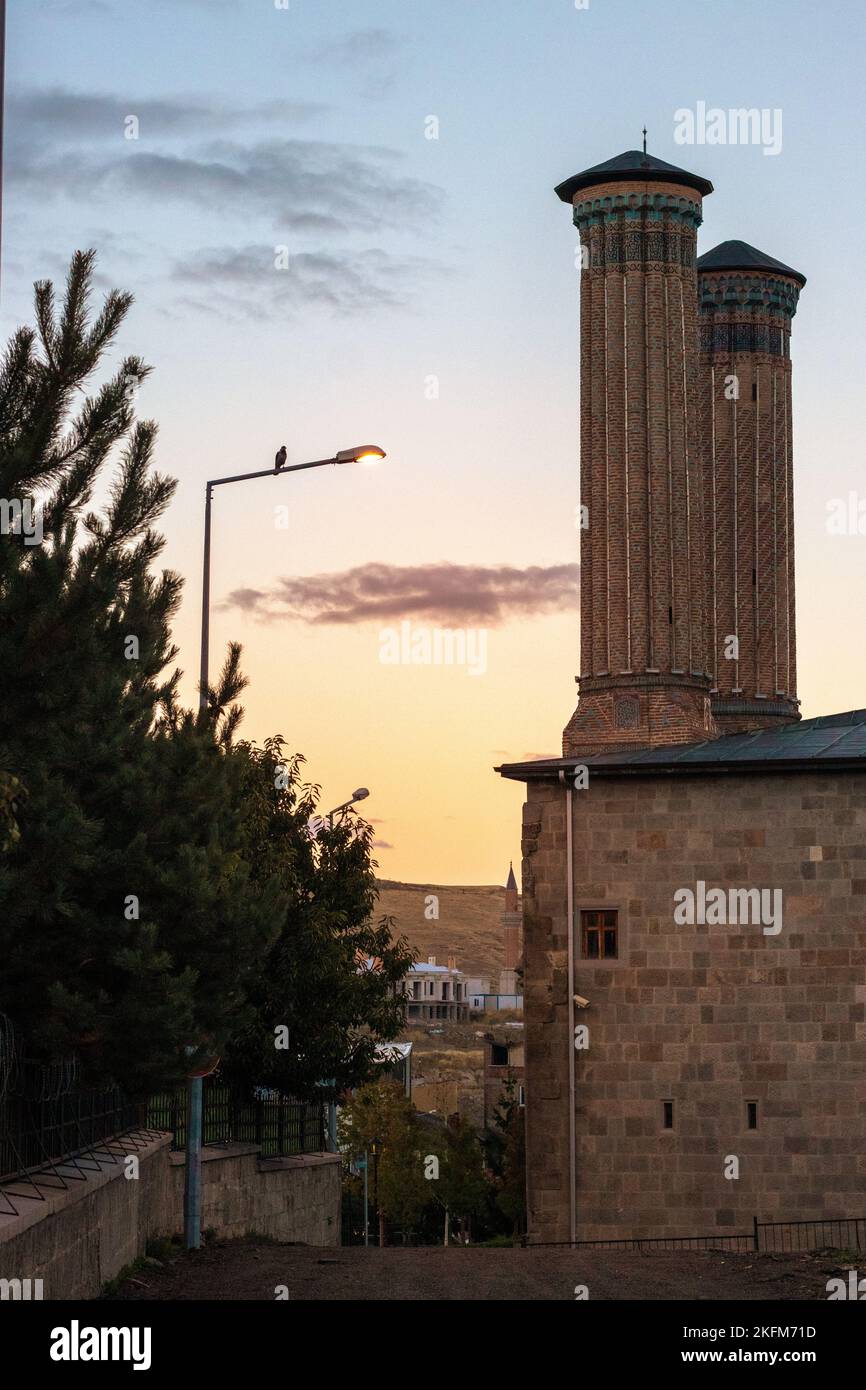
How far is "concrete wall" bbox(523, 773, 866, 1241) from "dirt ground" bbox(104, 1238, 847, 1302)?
5.49 metres

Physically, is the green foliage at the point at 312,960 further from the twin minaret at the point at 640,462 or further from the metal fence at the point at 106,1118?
the twin minaret at the point at 640,462

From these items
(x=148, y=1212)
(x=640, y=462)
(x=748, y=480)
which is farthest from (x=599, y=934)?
(x=748, y=480)

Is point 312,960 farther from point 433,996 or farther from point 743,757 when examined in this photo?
point 433,996

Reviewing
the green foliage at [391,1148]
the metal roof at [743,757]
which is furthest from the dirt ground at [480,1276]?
the green foliage at [391,1148]

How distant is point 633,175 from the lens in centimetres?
5494

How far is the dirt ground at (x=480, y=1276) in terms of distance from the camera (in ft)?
57.9

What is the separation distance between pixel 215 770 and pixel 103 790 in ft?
6.21

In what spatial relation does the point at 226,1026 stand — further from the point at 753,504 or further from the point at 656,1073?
the point at 753,504

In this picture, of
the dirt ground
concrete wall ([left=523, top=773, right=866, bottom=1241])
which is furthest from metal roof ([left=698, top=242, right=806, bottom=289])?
the dirt ground

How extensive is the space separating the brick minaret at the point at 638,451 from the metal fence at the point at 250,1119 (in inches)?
930

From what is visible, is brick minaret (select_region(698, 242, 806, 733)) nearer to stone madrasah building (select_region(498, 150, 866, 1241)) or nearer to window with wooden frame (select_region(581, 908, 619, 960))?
stone madrasah building (select_region(498, 150, 866, 1241))

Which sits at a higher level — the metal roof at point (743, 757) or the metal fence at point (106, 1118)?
A: the metal roof at point (743, 757)

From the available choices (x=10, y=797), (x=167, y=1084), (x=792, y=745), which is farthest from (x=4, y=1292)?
(x=792, y=745)

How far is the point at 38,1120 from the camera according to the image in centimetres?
1723
